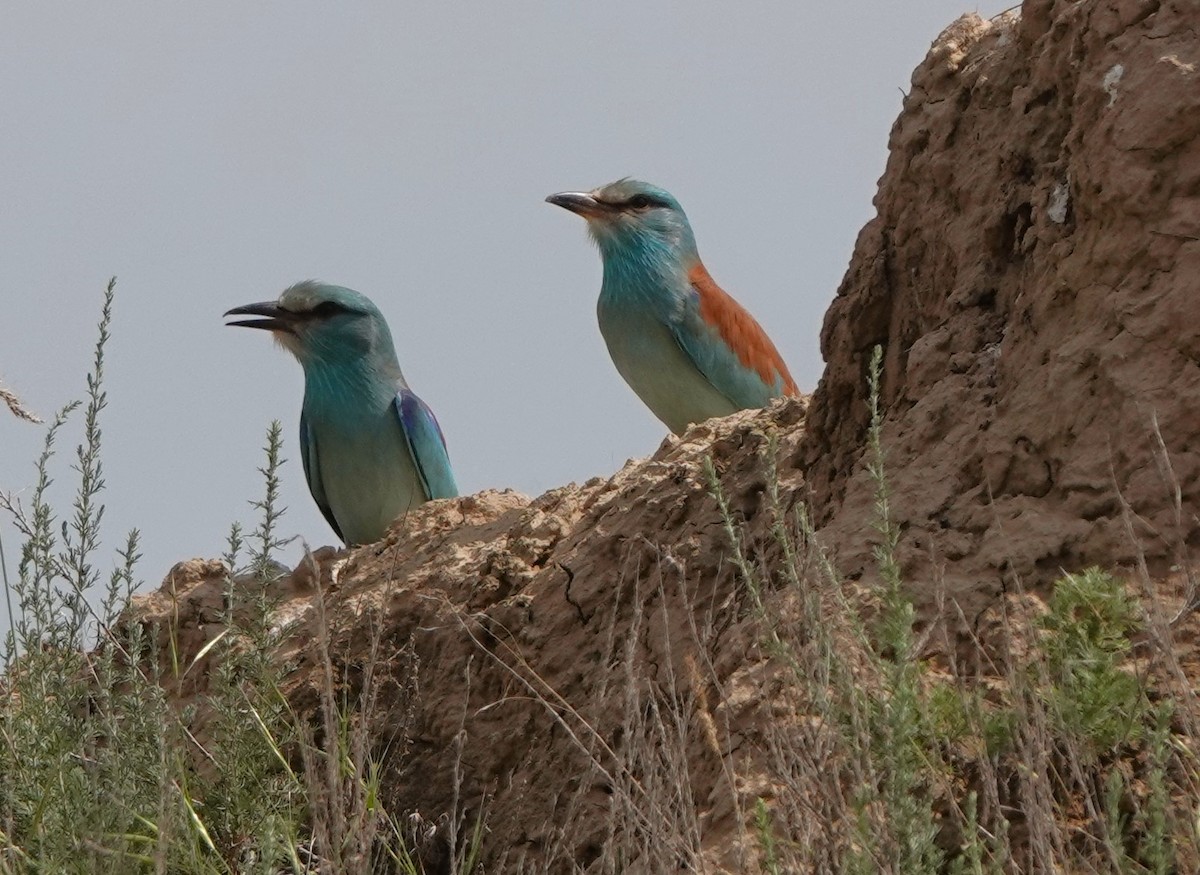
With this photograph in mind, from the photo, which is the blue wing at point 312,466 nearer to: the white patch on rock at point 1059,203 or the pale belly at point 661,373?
the pale belly at point 661,373

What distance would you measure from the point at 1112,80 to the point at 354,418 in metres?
4.59

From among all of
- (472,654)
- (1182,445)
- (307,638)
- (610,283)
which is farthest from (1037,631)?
(610,283)

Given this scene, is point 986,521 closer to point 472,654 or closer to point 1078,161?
point 1078,161

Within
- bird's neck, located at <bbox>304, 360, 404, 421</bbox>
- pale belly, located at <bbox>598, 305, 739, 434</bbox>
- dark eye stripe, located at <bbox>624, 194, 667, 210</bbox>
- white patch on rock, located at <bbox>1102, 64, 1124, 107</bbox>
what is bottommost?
white patch on rock, located at <bbox>1102, 64, 1124, 107</bbox>

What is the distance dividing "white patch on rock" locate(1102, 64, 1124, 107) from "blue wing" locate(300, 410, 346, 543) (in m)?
4.72

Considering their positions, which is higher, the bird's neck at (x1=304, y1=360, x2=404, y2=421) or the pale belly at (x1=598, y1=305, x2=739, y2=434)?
the bird's neck at (x1=304, y1=360, x2=404, y2=421)

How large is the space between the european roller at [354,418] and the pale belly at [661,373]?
0.84m

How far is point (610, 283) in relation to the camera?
848 cm

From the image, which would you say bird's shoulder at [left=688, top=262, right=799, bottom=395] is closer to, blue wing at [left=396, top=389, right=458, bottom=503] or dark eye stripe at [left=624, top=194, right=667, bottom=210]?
dark eye stripe at [left=624, top=194, right=667, bottom=210]

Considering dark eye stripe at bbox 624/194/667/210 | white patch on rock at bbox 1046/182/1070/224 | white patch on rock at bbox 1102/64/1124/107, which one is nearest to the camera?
white patch on rock at bbox 1102/64/1124/107

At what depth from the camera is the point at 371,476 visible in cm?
802

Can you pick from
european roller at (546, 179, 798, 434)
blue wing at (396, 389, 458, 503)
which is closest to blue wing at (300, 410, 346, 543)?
blue wing at (396, 389, 458, 503)

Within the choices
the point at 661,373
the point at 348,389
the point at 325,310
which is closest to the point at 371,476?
the point at 348,389

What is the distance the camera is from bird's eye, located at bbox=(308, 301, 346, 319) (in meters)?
8.29
